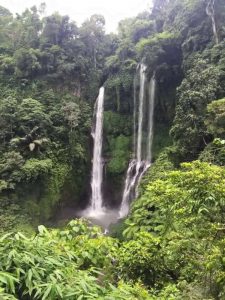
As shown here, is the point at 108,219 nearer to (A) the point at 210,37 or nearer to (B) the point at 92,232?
(A) the point at 210,37

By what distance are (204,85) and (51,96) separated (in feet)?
38.3

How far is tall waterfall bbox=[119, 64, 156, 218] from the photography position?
20031 mm

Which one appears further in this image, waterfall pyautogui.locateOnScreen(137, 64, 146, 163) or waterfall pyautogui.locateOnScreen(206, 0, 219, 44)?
waterfall pyautogui.locateOnScreen(137, 64, 146, 163)

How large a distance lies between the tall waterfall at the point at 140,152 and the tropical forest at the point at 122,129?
0.24 feet

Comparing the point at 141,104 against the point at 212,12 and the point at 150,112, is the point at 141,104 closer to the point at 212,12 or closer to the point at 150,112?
the point at 150,112

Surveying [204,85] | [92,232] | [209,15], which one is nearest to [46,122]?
[204,85]

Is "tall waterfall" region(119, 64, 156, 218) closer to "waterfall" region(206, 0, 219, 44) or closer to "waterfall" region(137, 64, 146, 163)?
"waterfall" region(137, 64, 146, 163)

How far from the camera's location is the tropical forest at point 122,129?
Answer: 5.93m

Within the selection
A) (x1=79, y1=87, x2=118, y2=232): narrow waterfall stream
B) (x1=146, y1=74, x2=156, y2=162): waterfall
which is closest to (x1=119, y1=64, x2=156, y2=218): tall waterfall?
(x1=146, y1=74, x2=156, y2=162): waterfall

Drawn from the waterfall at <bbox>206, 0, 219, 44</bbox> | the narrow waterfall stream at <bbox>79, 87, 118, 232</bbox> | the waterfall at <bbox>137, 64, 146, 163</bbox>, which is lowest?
the narrow waterfall stream at <bbox>79, 87, 118, 232</bbox>

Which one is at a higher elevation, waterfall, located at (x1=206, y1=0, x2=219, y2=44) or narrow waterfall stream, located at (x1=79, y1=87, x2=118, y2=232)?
waterfall, located at (x1=206, y1=0, x2=219, y2=44)

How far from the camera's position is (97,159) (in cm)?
2261

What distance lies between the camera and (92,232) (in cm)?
352

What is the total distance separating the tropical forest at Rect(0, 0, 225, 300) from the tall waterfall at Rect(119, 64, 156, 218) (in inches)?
2.8
